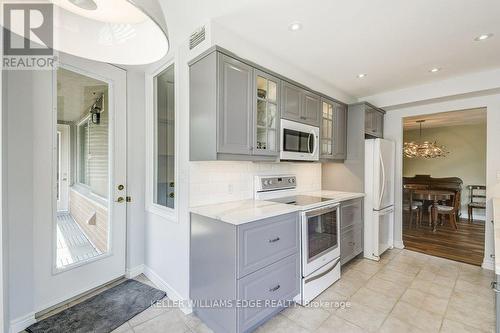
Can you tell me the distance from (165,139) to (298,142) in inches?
58.8

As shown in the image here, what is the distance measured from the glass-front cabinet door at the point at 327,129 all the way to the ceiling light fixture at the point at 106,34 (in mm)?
2680

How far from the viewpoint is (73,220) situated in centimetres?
235

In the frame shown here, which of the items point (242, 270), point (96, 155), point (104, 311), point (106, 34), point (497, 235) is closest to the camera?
point (106, 34)

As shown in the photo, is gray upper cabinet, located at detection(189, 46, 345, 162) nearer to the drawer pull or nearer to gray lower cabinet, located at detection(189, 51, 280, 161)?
gray lower cabinet, located at detection(189, 51, 280, 161)

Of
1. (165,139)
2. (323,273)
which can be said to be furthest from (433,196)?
(165,139)

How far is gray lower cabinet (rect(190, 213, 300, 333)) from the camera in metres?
1.75

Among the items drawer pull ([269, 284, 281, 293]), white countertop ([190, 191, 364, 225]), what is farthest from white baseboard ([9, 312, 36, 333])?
drawer pull ([269, 284, 281, 293])

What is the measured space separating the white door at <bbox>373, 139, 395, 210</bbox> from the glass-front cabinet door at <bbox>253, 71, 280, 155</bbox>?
176 centimetres

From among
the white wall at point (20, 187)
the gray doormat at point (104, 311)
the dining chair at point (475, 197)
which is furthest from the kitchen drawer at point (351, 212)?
the dining chair at point (475, 197)

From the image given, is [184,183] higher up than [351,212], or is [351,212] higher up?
[184,183]

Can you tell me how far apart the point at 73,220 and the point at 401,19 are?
3.45m

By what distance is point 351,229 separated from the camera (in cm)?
315

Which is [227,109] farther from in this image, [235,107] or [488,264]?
[488,264]

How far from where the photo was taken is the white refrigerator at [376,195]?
3338mm
